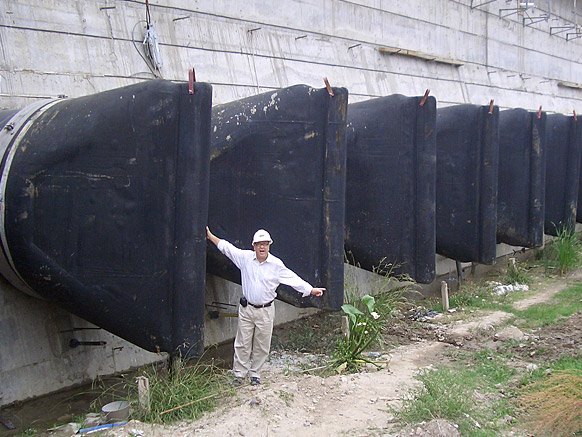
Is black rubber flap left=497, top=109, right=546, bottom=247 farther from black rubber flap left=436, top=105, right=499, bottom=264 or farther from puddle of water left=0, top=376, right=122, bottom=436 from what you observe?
puddle of water left=0, top=376, right=122, bottom=436

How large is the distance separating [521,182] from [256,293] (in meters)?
5.76

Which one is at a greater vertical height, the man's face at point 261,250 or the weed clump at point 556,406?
the man's face at point 261,250

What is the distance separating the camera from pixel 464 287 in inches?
414

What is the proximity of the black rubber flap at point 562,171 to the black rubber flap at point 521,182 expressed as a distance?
5.67 ft

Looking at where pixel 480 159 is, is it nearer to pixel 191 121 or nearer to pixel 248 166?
pixel 248 166

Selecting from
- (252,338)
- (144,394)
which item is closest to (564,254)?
(252,338)

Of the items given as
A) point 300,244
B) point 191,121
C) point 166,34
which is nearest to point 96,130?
point 191,121

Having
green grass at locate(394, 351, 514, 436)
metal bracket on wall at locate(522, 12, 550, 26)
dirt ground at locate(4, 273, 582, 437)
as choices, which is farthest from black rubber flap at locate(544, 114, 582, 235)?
green grass at locate(394, 351, 514, 436)

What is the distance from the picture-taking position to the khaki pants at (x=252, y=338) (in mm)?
5828

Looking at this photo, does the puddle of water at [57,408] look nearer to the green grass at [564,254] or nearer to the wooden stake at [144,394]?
the wooden stake at [144,394]

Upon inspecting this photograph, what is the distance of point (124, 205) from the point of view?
5.12 metres

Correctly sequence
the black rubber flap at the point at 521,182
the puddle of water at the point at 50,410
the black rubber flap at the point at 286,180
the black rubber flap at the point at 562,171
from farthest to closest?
the black rubber flap at the point at 562,171, the black rubber flap at the point at 521,182, the black rubber flap at the point at 286,180, the puddle of water at the point at 50,410

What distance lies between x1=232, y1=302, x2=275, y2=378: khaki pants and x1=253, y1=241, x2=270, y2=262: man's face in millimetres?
386

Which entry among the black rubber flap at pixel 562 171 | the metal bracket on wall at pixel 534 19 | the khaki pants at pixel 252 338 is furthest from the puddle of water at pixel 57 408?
the metal bracket on wall at pixel 534 19
